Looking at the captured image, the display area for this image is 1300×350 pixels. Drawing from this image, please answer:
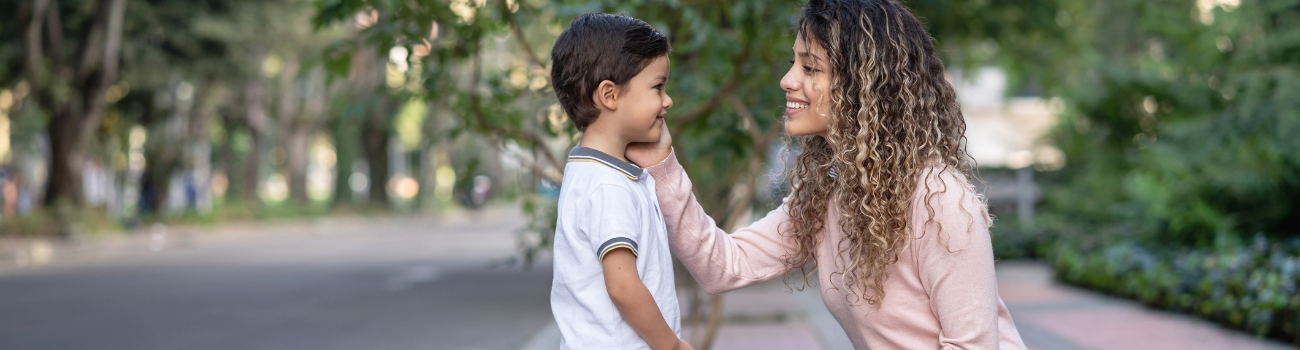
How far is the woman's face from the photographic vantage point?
5.94 ft

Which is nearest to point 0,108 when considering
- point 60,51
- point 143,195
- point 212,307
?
point 143,195

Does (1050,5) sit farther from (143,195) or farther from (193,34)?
(143,195)

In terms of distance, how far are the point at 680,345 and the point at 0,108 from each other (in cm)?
3162

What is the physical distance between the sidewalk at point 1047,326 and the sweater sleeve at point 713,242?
4569mm

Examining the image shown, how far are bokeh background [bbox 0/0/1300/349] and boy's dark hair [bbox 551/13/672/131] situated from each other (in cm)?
53

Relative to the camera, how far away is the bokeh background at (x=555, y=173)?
173 inches

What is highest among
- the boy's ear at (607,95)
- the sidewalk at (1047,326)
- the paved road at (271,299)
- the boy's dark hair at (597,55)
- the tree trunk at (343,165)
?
the boy's dark hair at (597,55)

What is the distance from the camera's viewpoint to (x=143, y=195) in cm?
2306


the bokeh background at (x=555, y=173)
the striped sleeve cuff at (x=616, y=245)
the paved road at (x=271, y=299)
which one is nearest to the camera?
the striped sleeve cuff at (x=616, y=245)

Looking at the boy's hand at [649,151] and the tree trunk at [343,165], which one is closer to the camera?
the boy's hand at [649,151]

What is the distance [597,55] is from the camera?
1.74m

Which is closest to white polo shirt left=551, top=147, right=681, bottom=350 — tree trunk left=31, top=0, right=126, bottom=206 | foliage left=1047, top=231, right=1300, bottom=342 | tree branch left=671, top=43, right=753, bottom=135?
tree branch left=671, top=43, right=753, bottom=135

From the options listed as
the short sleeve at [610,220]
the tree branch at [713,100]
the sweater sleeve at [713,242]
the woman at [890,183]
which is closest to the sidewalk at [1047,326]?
the tree branch at [713,100]

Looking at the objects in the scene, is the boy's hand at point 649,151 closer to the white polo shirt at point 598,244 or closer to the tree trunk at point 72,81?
the white polo shirt at point 598,244
